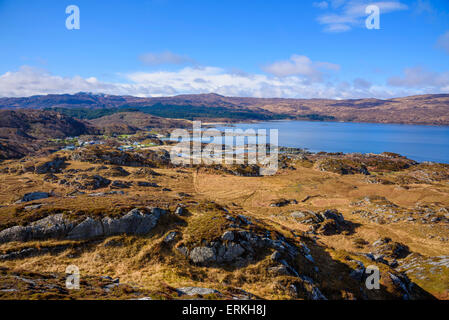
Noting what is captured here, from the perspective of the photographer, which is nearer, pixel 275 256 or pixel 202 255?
pixel 275 256

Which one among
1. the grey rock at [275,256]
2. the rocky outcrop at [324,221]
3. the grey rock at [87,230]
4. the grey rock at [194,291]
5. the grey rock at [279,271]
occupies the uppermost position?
the grey rock at [87,230]

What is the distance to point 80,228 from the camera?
776 inches

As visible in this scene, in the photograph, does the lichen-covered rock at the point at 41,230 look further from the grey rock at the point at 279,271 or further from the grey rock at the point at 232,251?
the grey rock at the point at 279,271

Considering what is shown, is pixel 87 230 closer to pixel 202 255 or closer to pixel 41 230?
pixel 41 230

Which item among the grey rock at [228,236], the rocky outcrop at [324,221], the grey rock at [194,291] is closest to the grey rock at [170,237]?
the grey rock at [228,236]

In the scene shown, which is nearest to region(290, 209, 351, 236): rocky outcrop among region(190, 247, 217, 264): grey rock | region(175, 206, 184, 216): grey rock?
region(175, 206, 184, 216): grey rock

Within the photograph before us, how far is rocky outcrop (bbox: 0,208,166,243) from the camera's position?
1877cm

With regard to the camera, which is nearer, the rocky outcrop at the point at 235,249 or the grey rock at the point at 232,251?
the rocky outcrop at the point at 235,249

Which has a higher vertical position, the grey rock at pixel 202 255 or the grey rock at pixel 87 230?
the grey rock at pixel 87 230

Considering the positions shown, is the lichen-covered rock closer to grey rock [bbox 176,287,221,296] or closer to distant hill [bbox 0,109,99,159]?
grey rock [bbox 176,287,221,296]

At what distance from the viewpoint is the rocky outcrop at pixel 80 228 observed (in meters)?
18.8

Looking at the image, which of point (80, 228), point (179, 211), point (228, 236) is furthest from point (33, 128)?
point (228, 236)

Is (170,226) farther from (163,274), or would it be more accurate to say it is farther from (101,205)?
(101,205)

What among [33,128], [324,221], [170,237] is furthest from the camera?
[33,128]
